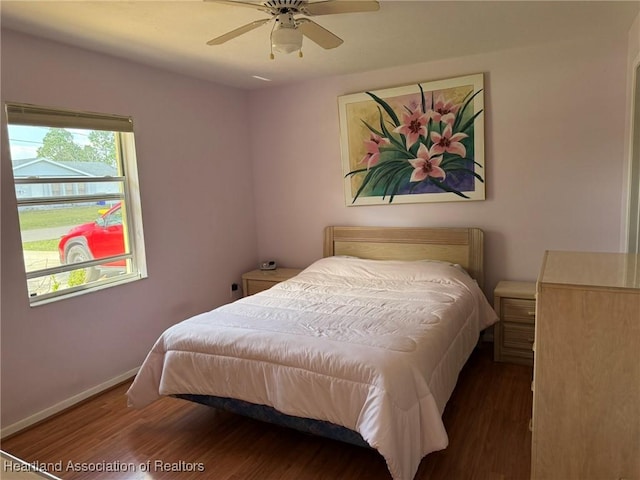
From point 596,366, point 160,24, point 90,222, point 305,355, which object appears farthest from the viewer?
point 90,222

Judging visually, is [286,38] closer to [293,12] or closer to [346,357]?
[293,12]

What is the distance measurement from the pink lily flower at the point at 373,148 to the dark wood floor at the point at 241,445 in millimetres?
2114

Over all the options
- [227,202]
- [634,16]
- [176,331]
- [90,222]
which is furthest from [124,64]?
[634,16]

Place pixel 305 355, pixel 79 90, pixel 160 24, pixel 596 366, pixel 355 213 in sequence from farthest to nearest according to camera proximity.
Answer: pixel 355 213 → pixel 79 90 → pixel 160 24 → pixel 305 355 → pixel 596 366

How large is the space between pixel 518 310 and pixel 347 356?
179 centimetres

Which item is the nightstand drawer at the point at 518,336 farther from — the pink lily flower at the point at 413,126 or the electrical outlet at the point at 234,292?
the electrical outlet at the point at 234,292

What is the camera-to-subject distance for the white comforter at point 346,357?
1.99 m

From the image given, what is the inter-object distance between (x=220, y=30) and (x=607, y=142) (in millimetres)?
2905

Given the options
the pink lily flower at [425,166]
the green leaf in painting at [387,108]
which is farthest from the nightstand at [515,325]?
the green leaf in painting at [387,108]

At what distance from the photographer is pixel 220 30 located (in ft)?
8.96

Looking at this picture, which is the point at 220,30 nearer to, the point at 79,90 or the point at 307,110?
the point at 79,90

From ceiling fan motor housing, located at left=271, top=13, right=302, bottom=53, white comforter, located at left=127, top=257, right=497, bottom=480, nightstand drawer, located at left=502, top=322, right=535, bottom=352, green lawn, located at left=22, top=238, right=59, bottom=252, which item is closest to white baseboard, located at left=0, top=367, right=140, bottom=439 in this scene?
white comforter, located at left=127, top=257, right=497, bottom=480

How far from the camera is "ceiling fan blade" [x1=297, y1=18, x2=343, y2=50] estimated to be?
7.30ft

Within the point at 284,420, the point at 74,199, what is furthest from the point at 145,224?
the point at 284,420
